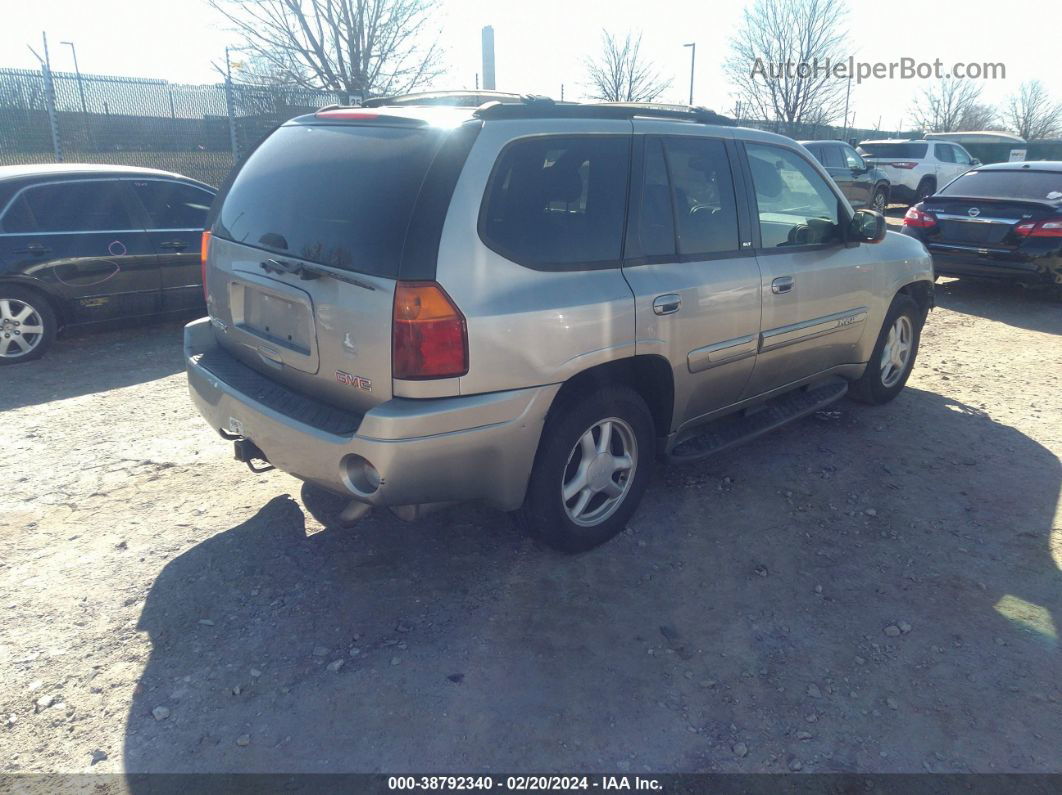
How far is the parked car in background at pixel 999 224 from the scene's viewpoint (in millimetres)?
8391

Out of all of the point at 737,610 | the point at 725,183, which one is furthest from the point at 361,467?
the point at 725,183

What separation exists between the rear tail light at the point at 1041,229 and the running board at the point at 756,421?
4.95m

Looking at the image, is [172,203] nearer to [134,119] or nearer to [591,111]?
[591,111]

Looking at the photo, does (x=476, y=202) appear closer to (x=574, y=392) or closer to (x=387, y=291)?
(x=387, y=291)

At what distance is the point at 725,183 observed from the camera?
397cm

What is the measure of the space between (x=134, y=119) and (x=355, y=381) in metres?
13.9

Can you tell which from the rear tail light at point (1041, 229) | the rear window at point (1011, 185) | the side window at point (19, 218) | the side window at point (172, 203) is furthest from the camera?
the rear window at point (1011, 185)

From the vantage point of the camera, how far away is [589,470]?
3.52 m

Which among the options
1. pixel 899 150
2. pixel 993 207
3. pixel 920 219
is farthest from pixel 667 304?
pixel 899 150

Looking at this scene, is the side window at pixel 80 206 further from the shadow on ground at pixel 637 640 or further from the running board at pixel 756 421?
the running board at pixel 756 421

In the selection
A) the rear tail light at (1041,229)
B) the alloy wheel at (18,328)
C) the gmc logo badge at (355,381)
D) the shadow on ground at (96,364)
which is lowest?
A: the shadow on ground at (96,364)

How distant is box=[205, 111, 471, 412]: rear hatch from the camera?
2854 millimetres

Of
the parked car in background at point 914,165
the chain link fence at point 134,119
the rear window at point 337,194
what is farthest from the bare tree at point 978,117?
the rear window at point 337,194

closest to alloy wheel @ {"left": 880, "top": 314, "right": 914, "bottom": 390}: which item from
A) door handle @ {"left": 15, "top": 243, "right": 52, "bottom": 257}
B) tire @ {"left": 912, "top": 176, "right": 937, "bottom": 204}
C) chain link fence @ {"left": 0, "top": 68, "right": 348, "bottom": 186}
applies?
door handle @ {"left": 15, "top": 243, "right": 52, "bottom": 257}
